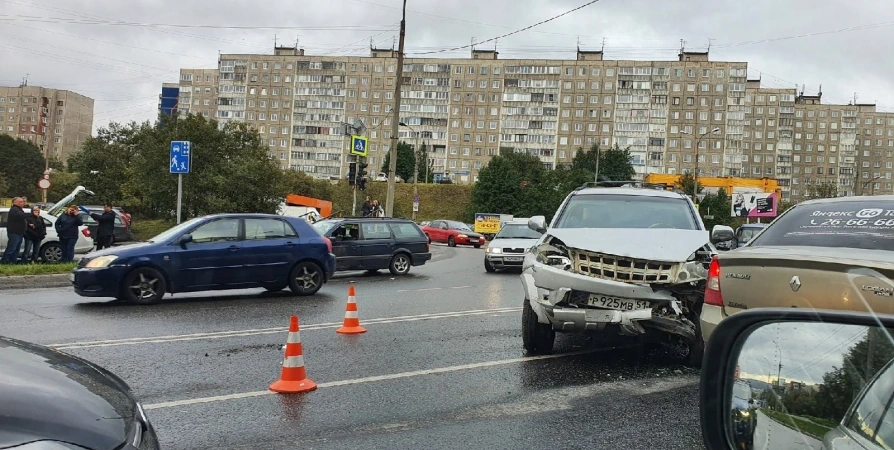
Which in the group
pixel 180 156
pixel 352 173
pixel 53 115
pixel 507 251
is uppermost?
pixel 53 115

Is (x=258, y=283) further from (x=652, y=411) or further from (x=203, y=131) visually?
(x=203, y=131)

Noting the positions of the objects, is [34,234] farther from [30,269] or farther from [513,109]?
[513,109]

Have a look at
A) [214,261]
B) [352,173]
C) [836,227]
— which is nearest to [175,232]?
[214,261]

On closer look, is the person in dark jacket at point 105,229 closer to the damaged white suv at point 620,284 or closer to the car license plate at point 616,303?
the damaged white suv at point 620,284

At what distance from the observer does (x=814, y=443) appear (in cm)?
179

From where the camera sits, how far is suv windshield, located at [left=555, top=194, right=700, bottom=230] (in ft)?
27.8

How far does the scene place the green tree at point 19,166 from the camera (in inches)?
3467

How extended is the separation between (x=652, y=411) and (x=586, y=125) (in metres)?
107

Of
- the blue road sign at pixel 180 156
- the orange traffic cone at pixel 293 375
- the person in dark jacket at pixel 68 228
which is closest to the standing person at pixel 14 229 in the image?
the person in dark jacket at pixel 68 228

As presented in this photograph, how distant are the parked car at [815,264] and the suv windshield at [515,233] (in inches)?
579

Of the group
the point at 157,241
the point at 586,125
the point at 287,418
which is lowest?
Result: the point at 287,418

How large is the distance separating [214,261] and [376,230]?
672 centimetres

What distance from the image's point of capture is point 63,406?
268 cm

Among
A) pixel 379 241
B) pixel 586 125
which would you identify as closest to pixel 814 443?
pixel 379 241
